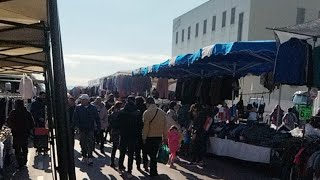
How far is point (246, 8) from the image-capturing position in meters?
39.2

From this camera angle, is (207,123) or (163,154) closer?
(163,154)

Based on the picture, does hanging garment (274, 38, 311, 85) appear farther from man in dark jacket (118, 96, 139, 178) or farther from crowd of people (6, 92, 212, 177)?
man in dark jacket (118, 96, 139, 178)

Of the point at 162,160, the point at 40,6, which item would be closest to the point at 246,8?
the point at 162,160

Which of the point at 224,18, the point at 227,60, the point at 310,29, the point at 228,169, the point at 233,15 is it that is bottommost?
the point at 228,169

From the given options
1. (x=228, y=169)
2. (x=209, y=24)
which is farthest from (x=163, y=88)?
(x=209, y=24)

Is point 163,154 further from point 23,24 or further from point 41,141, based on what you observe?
point 23,24

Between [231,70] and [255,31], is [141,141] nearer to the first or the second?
[231,70]

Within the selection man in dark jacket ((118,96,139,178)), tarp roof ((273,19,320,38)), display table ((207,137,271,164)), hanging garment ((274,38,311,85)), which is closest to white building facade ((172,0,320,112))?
display table ((207,137,271,164))

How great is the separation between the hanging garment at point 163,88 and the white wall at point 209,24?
21.1m

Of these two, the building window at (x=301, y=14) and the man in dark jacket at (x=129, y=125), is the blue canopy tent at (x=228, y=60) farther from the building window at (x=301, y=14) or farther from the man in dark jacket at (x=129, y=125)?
the building window at (x=301, y=14)

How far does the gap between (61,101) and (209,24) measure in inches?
1842

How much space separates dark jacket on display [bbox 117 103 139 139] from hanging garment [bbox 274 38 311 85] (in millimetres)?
3290

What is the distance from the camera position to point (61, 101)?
8.52 ft

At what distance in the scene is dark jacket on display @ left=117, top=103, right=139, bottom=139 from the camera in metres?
9.09
